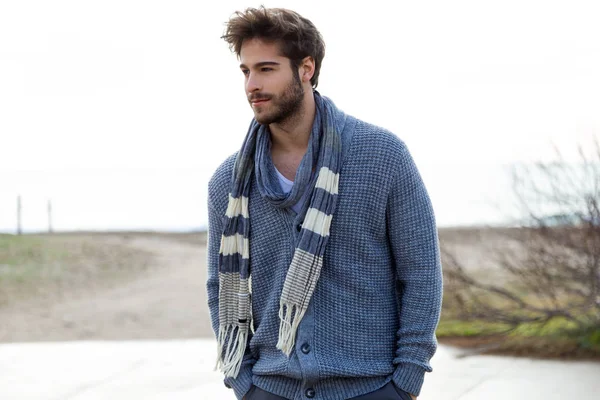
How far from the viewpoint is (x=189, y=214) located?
79.9 ft

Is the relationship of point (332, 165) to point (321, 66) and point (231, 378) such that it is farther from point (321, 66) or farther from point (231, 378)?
point (231, 378)

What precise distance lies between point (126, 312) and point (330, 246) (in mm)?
8146

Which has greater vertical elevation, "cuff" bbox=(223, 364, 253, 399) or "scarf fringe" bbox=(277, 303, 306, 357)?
"scarf fringe" bbox=(277, 303, 306, 357)

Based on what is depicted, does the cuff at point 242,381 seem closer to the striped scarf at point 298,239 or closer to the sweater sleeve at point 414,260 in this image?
the striped scarf at point 298,239

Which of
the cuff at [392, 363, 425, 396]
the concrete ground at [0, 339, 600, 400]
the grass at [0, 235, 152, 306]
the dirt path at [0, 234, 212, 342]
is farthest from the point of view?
the grass at [0, 235, 152, 306]

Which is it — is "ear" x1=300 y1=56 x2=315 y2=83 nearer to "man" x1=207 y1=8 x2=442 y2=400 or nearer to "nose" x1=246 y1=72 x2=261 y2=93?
"man" x1=207 y1=8 x2=442 y2=400

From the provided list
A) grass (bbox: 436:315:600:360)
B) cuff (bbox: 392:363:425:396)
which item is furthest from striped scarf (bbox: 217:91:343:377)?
grass (bbox: 436:315:600:360)

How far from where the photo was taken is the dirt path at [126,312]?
9086mm

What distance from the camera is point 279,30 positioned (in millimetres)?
2566

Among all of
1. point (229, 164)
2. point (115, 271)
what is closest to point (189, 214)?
point (115, 271)

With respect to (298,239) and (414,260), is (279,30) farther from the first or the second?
(414,260)

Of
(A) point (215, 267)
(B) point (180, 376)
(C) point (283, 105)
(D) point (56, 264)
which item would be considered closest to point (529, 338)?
(B) point (180, 376)

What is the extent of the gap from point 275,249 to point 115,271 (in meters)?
11.3

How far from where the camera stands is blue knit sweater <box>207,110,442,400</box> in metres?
2.53
